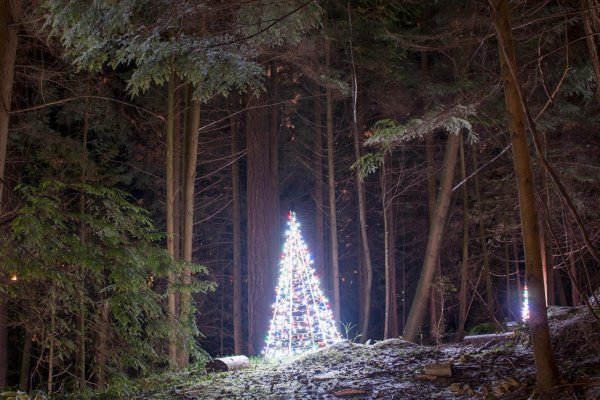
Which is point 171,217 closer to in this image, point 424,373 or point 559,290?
point 424,373

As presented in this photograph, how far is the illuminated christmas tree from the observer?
11000 mm

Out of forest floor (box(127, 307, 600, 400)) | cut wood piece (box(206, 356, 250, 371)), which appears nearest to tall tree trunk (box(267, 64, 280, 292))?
cut wood piece (box(206, 356, 250, 371))

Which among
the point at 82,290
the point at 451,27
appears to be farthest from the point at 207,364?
the point at 451,27

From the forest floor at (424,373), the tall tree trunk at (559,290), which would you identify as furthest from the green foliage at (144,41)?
the tall tree trunk at (559,290)

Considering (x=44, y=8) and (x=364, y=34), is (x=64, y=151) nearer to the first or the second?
(x=44, y=8)

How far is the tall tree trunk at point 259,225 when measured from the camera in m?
13.8

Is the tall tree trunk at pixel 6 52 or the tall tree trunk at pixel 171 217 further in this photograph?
the tall tree trunk at pixel 171 217

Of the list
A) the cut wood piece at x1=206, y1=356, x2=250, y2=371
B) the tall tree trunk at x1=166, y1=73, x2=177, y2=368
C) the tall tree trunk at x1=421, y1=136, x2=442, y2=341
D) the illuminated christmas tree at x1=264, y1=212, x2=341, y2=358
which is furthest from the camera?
the tall tree trunk at x1=421, y1=136, x2=442, y2=341

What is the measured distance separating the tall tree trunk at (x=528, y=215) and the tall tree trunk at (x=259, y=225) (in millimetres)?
8913

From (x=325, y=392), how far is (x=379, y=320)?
17.6m

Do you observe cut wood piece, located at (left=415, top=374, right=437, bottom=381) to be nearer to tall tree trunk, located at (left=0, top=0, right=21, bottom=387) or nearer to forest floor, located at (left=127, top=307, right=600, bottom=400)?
forest floor, located at (left=127, top=307, right=600, bottom=400)

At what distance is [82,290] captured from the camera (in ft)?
26.1

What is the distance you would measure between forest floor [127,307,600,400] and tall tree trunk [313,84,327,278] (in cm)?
981

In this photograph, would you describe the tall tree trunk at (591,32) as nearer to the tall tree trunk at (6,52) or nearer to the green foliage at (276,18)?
the green foliage at (276,18)
